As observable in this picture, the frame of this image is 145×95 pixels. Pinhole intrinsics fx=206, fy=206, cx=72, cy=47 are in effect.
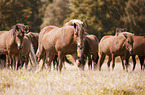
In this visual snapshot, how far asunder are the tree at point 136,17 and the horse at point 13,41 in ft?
94.4

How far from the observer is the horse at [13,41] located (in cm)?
871

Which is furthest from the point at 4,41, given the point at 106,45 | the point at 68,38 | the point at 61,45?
the point at 106,45

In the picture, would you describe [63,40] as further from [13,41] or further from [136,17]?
[136,17]

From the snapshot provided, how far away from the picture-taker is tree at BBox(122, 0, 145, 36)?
3531 centimetres

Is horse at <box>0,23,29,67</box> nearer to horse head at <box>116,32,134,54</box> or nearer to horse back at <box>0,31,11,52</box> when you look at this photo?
horse back at <box>0,31,11,52</box>

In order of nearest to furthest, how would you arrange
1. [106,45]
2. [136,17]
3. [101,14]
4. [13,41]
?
[13,41] < [106,45] < [136,17] < [101,14]

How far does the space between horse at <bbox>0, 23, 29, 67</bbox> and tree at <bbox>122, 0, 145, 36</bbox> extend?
28.8m

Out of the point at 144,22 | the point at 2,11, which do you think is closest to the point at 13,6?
the point at 2,11

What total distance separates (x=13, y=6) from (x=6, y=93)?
31.7 m

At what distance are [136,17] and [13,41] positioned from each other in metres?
30.3

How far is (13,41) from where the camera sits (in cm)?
902

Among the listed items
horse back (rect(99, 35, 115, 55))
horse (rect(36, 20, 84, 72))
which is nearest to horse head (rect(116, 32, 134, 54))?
horse back (rect(99, 35, 115, 55))

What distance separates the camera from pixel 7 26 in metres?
33.2

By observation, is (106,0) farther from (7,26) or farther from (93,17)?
(7,26)
